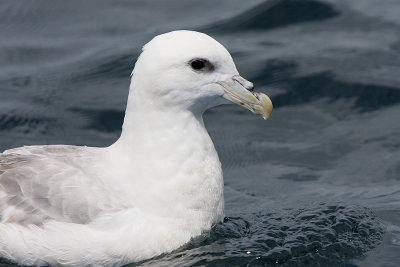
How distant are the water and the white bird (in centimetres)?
28

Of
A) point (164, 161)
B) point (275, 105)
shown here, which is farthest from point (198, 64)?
point (275, 105)

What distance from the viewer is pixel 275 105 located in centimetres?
863

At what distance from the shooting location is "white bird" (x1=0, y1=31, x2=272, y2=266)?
18.3ft

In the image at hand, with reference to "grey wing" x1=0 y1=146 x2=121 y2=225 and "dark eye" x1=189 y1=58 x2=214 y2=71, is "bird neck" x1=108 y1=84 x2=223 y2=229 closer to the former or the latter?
"grey wing" x1=0 y1=146 x2=121 y2=225

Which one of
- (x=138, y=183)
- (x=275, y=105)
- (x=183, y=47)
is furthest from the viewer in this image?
(x=275, y=105)

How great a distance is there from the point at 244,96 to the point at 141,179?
925mm

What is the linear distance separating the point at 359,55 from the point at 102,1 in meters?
3.41

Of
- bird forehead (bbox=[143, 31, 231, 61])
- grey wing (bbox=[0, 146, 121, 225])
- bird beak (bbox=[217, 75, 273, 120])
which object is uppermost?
bird forehead (bbox=[143, 31, 231, 61])

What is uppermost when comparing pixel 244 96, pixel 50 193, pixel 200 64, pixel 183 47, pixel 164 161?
pixel 183 47

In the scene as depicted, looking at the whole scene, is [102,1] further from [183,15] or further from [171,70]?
[171,70]

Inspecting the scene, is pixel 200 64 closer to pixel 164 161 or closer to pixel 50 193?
pixel 164 161

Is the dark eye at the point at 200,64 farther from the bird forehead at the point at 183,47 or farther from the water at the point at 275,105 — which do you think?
the water at the point at 275,105

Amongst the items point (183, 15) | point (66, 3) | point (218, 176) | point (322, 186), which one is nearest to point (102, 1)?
point (66, 3)

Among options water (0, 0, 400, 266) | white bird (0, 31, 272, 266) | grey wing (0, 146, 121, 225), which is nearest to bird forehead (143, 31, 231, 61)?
white bird (0, 31, 272, 266)
